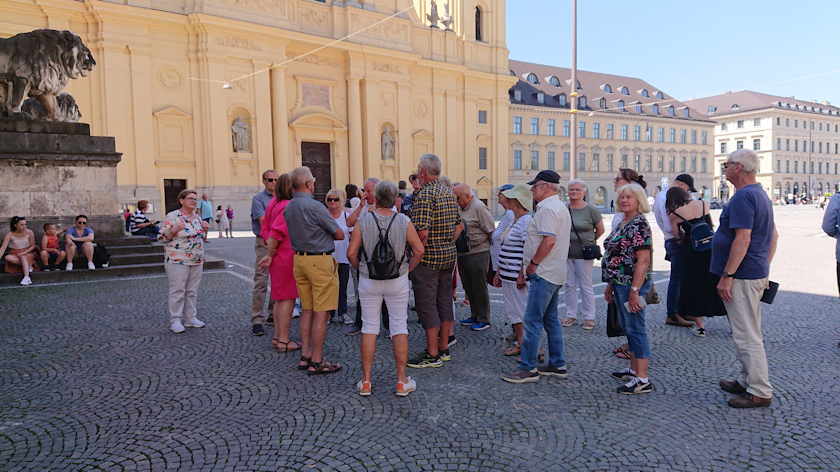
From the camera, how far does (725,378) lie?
14.9ft

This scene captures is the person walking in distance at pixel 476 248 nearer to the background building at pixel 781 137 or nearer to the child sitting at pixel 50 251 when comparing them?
the child sitting at pixel 50 251

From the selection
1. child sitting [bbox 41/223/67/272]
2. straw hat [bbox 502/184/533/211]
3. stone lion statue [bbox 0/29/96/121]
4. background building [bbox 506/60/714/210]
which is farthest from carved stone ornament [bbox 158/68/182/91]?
background building [bbox 506/60/714/210]

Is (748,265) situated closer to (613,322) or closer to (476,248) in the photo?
(613,322)

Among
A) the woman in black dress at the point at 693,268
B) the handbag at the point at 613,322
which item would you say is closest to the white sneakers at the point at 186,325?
the handbag at the point at 613,322

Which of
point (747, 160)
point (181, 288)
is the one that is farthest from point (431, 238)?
point (181, 288)

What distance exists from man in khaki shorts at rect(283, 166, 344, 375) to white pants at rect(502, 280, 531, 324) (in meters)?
1.84

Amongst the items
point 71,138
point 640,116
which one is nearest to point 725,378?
point 71,138

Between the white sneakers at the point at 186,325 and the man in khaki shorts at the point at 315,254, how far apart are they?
2215 millimetres

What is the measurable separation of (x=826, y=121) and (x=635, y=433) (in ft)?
377

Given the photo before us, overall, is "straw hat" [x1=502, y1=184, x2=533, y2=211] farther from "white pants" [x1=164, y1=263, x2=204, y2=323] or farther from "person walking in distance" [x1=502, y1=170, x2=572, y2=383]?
"white pants" [x1=164, y1=263, x2=204, y2=323]

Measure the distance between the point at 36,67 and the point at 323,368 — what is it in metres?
9.99

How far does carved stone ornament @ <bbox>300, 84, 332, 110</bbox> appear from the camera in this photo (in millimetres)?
32188

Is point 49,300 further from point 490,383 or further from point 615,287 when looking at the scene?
point 615,287

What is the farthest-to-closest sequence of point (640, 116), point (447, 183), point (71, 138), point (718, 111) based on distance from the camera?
1. point (718, 111)
2. point (640, 116)
3. point (71, 138)
4. point (447, 183)
